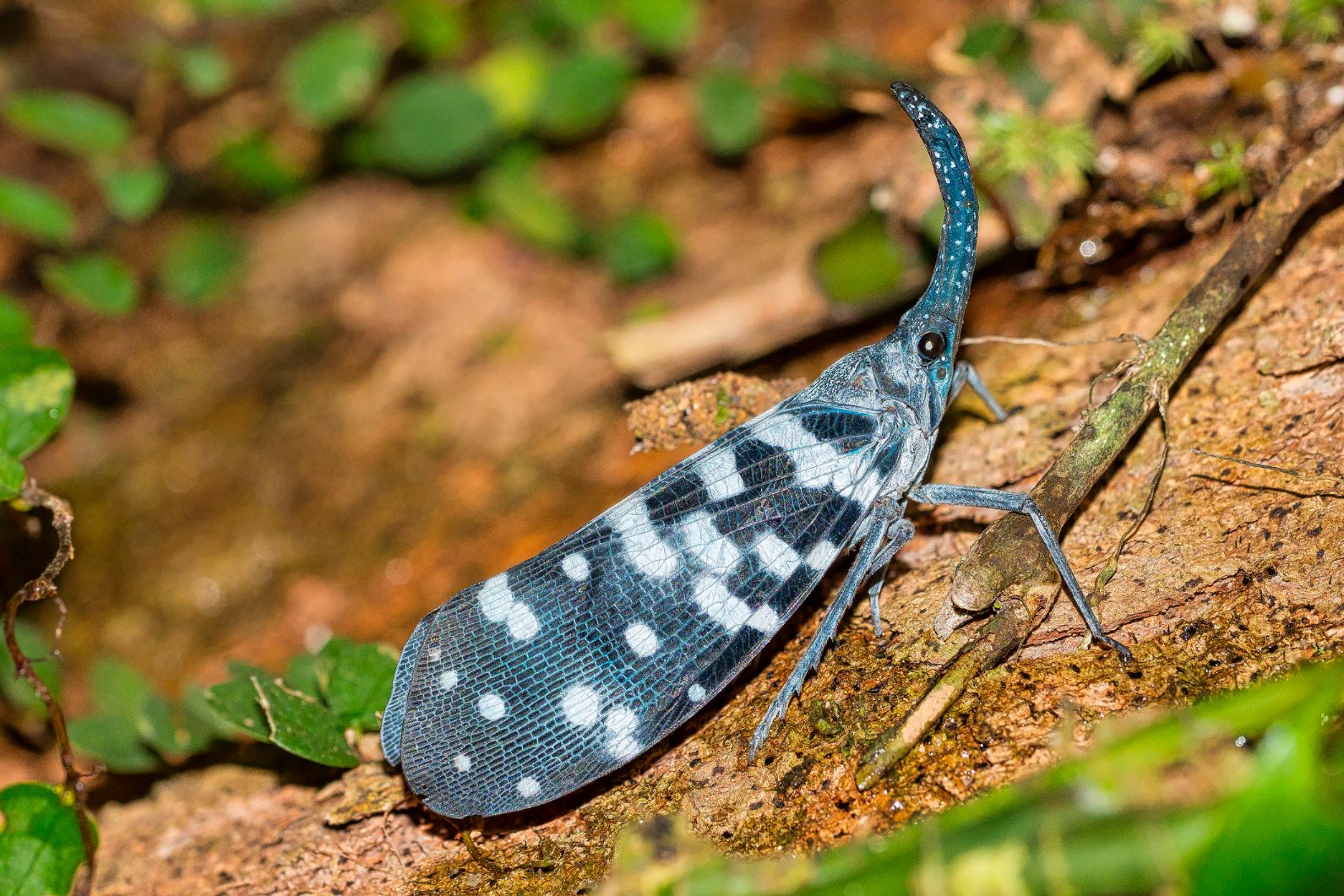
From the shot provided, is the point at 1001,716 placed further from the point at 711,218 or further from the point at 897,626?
the point at 711,218

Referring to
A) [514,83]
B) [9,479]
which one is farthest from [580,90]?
[9,479]

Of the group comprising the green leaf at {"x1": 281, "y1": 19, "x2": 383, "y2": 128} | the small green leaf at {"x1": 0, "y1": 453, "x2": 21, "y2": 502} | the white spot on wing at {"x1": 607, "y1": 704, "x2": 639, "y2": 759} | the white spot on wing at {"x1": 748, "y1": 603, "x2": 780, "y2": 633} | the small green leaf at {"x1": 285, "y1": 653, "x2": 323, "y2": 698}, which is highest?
the green leaf at {"x1": 281, "y1": 19, "x2": 383, "y2": 128}

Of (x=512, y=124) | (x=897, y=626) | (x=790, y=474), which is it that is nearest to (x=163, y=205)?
(x=512, y=124)

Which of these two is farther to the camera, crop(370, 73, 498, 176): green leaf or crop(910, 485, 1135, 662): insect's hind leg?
crop(370, 73, 498, 176): green leaf

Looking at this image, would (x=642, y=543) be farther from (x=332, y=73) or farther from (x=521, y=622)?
(x=332, y=73)

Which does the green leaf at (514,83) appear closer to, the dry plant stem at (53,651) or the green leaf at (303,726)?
the dry plant stem at (53,651)

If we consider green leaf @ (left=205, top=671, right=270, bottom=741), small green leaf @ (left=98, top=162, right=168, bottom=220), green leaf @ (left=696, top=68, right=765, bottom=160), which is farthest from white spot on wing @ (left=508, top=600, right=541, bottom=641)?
small green leaf @ (left=98, top=162, right=168, bottom=220)

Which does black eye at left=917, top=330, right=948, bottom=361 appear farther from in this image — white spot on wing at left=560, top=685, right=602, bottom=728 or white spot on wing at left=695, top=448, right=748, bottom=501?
white spot on wing at left=560, top=685, right=602, bottom=728
